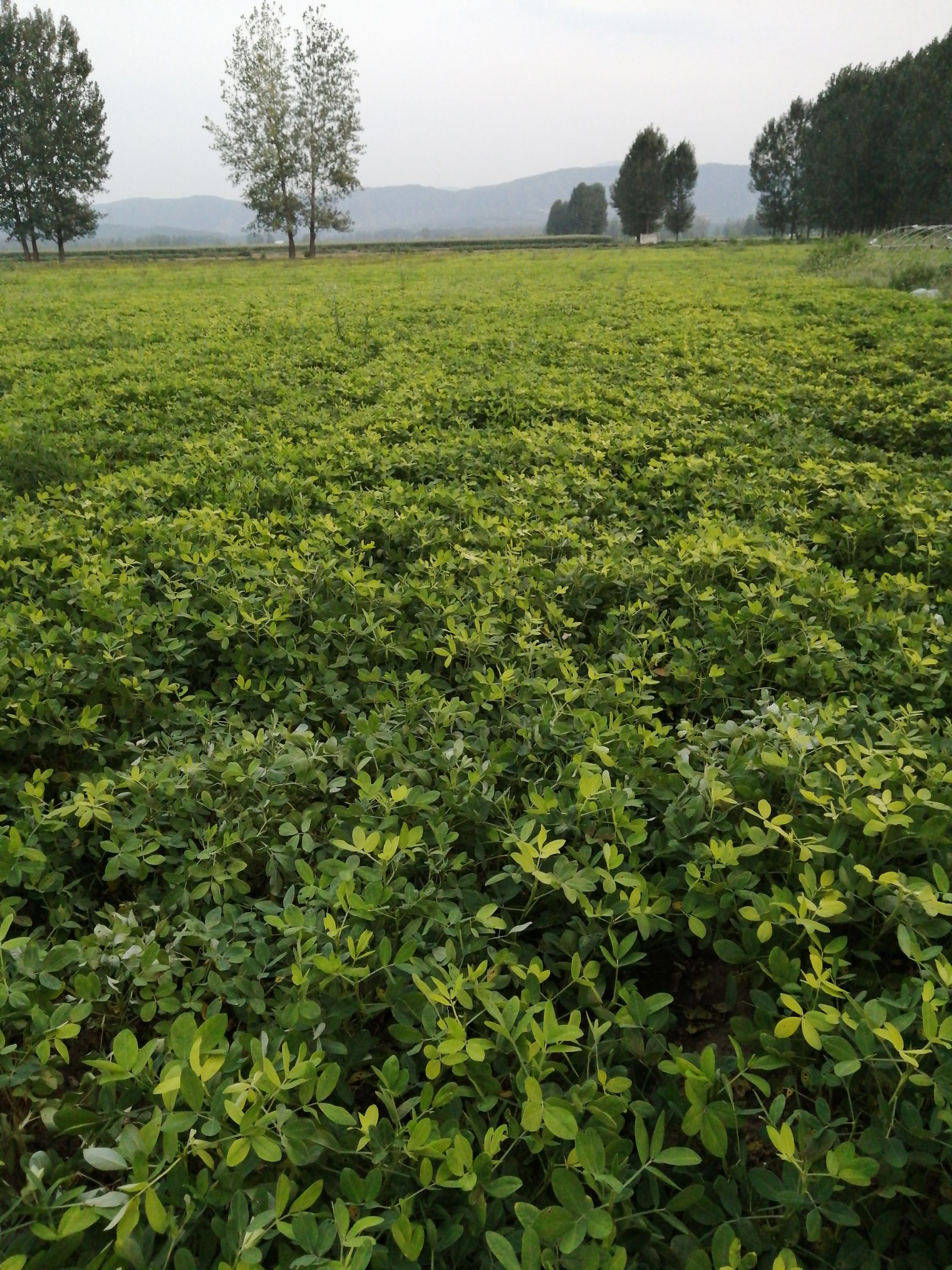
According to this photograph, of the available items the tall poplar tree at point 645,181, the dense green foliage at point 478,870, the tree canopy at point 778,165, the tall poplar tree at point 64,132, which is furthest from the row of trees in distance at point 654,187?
the dense green foliage at point 478,870

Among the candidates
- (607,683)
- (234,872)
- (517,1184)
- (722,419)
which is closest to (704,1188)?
(517,1184)

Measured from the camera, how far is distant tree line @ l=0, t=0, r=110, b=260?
144ft

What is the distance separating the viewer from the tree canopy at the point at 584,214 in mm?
102938

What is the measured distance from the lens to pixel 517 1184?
1.32 metres

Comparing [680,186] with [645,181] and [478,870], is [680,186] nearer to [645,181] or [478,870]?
[645,181]

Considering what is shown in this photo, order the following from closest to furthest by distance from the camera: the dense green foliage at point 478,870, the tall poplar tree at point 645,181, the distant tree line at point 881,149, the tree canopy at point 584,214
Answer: the dense green foliage at point 478,870 < the distant tree line at point 881,149 < the tall poplar tree at point 645,181 < the tree canopy at point 584,214

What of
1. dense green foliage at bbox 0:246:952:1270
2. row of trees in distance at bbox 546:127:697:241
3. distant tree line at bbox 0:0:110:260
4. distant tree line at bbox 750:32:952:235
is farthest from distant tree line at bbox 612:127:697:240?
dense green foliage at bbox 0:246:952:1270

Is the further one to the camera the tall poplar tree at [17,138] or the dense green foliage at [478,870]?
the tall poplar tree at [17,138]

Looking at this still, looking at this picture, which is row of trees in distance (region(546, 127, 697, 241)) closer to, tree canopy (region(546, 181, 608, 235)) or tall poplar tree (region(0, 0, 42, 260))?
tree canopy (region(546, 181, 608, 235))

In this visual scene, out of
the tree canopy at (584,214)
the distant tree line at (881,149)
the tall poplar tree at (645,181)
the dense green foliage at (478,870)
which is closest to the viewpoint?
the dense green foliage at (478,870)

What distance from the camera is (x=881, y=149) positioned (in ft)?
155

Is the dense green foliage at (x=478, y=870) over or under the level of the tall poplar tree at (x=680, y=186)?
under

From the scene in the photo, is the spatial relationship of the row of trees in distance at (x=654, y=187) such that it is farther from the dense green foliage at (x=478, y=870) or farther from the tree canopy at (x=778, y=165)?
the dense green foliage at (x=478, y=870)

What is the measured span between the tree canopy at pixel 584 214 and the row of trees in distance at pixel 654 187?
1353 inches
